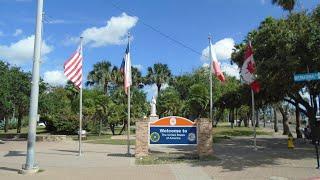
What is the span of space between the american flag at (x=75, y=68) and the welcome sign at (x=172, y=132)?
420 centimetres

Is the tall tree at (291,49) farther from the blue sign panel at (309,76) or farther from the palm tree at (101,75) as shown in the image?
the palm tree at (101,75)

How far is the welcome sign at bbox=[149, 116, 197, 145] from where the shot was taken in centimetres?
2164

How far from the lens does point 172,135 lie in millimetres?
21656

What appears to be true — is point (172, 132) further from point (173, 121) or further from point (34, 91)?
point (34, 91)

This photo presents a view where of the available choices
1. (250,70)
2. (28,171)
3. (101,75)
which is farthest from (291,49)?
(101,75)

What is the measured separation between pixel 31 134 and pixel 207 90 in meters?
48.6

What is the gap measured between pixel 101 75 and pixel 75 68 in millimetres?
60766

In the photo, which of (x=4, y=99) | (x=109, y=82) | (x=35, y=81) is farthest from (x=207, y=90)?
(x=35, y=81)

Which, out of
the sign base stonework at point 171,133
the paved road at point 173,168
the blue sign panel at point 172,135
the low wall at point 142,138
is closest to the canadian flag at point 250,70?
the sign base stonework at point 171,133

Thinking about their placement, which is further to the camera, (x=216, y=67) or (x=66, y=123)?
(x=66, y=123)

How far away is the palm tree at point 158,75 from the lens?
86438 mm

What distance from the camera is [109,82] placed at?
8288cm

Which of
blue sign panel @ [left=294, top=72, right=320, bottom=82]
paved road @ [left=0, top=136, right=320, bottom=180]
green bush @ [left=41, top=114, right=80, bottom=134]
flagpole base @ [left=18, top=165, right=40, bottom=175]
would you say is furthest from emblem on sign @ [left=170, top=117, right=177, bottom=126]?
green bush @ [left=41, top=114, right=80, bottom=134]

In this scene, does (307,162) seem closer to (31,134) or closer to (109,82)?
(31,134)
